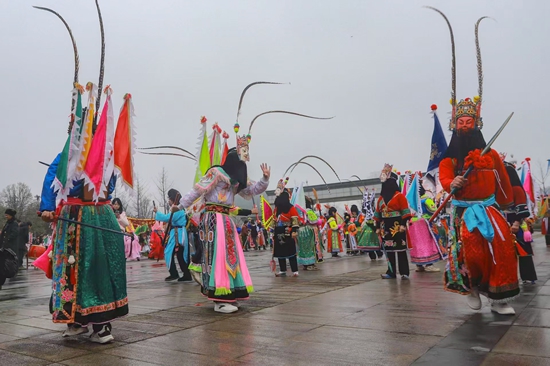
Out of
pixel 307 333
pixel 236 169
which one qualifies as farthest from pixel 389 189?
pixel 307 333

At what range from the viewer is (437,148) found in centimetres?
516

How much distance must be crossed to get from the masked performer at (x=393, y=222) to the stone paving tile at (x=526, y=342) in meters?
4.21

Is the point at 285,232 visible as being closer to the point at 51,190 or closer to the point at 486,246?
the point at 486,246

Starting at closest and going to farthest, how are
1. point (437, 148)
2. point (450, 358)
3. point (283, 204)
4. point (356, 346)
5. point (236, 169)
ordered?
point (450, 358) < point (356, 346) < point (437, 148) < point (236, 169) < point (283, 204)

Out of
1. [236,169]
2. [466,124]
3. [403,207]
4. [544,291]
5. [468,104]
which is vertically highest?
[468,104]

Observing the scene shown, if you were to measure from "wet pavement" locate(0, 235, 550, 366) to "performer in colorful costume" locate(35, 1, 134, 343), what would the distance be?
29 cm

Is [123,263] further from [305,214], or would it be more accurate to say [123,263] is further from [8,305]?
[305,214]

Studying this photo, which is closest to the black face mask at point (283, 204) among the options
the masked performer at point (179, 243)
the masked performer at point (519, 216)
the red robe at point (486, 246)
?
the masked performer at point (179, 243)

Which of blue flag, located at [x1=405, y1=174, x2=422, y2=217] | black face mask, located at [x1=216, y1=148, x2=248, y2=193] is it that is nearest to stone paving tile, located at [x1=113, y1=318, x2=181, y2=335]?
black face mask, located at [x1=216, y1=148, x2=248, y2=193]

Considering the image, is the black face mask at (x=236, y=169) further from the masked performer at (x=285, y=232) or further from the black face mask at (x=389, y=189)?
the masked performer at (x=285, y=232)

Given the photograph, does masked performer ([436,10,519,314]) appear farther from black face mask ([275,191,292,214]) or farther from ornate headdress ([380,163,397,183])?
black face mask ([275,191,292,214])

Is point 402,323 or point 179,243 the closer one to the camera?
point 402,323

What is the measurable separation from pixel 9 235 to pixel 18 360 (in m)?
6.29

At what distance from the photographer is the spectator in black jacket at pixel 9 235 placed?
314 inches
